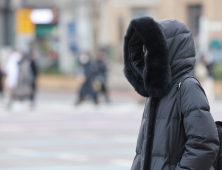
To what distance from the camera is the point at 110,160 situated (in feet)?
26.1

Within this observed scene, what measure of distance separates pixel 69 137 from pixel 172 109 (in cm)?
789

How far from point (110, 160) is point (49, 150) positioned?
4.69 ft

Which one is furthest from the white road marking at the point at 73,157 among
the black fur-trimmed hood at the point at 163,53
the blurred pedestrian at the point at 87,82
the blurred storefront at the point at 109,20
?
the blurred storefront at the point at 109,20

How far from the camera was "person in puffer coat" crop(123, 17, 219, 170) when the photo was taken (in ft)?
8.71

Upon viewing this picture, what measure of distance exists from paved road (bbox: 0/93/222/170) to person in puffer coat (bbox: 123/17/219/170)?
181 inches

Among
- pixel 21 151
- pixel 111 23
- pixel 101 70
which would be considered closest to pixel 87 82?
pixel 101 70

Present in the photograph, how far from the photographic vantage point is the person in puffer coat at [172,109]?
266cm

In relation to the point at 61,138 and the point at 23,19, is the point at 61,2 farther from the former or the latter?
the point at 61,138

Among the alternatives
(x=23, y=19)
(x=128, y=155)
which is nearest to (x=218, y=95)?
(x=23, y=19)

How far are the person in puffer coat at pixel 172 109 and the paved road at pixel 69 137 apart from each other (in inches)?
181

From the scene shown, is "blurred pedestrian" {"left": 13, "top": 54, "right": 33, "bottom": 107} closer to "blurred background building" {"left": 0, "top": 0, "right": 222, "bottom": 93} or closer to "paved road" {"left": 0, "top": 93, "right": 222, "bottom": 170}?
"paved road" {"left": 0, "top": 93, "right": 222, "bottom": 170}

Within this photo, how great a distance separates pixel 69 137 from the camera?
10.5 metres

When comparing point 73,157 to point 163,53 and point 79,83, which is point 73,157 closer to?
point 163,53

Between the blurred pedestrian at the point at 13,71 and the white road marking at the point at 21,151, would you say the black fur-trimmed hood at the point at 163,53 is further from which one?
the blurred pedestrian at the point at 13,71
